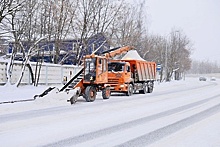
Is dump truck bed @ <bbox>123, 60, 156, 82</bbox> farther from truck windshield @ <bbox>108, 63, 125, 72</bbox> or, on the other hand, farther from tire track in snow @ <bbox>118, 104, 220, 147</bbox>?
tire track in snow @ <bbox>118, 104, 220, 147</bbox>

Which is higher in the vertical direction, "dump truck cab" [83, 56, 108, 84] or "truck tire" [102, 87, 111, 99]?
"dump truck cab" [83, 56, 108, 84]

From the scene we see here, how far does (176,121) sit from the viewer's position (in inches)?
504

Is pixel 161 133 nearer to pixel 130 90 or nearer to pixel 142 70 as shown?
pixel 130 90

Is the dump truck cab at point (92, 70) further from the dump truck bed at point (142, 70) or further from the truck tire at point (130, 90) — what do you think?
the dump truck bed at point (142, 70)

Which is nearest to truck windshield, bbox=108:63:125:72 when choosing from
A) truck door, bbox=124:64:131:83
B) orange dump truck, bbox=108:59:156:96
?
orange dump truck, bbox=108:59:156:96

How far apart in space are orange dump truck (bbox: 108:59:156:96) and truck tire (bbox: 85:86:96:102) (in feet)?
16.7

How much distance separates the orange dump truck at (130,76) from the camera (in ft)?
87.6

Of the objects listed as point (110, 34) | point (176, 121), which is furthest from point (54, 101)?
point (110, 34)

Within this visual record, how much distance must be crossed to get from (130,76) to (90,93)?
25.5 feet

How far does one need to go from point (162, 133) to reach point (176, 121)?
2775 mm

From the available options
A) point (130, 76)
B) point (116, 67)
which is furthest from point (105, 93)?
point (130, 76)

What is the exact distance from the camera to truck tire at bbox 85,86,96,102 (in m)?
20.8

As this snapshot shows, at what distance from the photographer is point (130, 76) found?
28.2 metres

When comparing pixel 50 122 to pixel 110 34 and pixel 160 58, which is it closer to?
pixel 110 34
